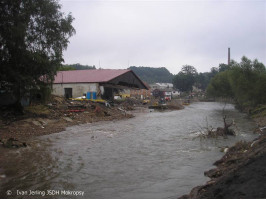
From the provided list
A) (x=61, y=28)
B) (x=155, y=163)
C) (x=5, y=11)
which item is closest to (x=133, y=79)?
(x=61, y=28)

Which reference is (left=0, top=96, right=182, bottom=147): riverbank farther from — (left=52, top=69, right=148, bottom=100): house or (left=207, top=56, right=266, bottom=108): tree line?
(left=207, top=56, right=266, bottom=108): tree line

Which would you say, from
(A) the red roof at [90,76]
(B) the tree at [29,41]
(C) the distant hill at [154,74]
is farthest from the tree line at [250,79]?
(C) the distant hill at [154,74]

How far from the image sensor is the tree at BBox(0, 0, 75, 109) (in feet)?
49.4

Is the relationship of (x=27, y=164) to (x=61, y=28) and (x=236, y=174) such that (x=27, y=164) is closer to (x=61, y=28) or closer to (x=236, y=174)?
(x=236, y=174)

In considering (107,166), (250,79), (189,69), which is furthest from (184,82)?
(107,166)

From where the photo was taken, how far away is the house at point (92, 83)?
34.3m

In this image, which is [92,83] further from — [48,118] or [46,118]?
[46,118]

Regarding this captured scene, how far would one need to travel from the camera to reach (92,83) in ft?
113

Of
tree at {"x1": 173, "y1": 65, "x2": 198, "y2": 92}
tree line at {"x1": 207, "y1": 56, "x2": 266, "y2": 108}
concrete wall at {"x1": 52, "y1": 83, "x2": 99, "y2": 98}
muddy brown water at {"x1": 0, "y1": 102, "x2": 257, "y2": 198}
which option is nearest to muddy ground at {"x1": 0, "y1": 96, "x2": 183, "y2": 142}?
muddy brown water at {"x1": 0, "y1": 102, "x2": 257, "y2": 198}

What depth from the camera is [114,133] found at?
1662 cm

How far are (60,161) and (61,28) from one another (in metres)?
11.0

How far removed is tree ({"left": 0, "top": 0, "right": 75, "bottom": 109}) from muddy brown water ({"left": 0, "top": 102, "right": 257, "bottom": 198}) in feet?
15.4

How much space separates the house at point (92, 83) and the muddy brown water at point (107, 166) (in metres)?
19.8

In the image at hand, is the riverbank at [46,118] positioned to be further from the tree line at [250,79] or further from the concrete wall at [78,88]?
the tree line at [250,79]
